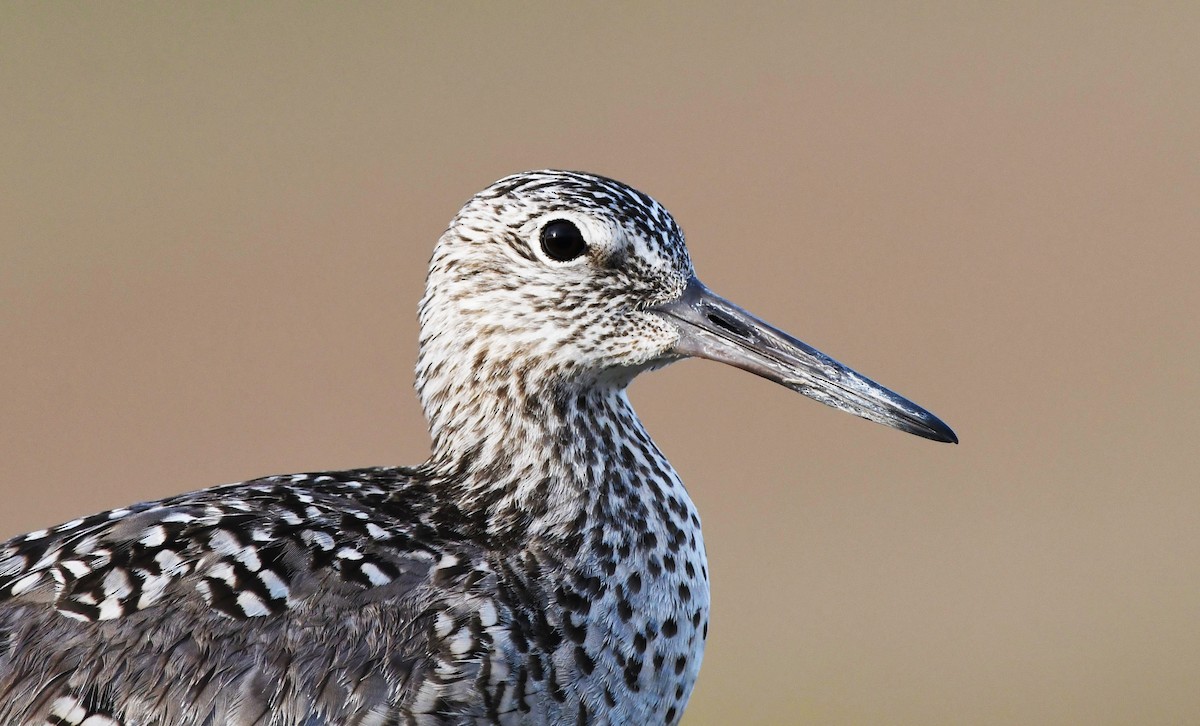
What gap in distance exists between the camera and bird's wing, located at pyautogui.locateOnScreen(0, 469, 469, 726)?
4.16m

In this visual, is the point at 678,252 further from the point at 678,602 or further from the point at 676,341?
the point at 678,602

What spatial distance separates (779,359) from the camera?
5.00 m

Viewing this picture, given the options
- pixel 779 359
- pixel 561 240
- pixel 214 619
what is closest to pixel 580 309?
pixel 561 240

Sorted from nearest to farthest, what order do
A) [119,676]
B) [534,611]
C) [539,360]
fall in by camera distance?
[119,676]
[534,611]
[539,360]

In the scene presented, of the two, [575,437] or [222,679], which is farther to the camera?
[575,437]

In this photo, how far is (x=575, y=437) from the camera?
16.2 feet

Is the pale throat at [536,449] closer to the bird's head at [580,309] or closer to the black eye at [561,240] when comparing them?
the bird's head at [580,309]

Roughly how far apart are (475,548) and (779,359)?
1.17 meters

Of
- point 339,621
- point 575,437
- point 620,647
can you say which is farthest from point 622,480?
point 339,621

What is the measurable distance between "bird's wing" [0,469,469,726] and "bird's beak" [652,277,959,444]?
109 cm

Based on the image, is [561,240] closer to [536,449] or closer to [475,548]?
[536,449]

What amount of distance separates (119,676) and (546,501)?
1.40 metres

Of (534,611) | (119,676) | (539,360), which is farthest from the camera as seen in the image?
(539,360)

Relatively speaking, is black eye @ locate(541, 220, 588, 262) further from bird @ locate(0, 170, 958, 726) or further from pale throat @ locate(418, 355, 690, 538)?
pale throat @ locate(418, 355, 690, 538)
